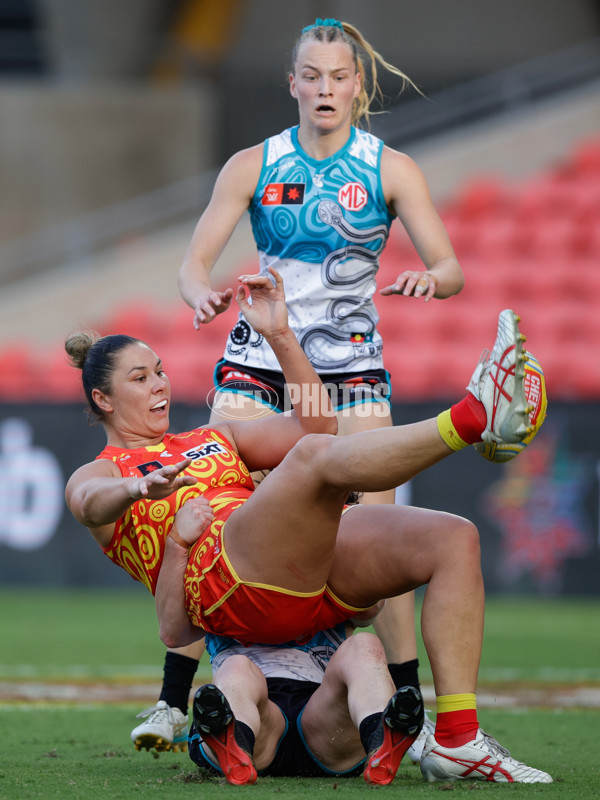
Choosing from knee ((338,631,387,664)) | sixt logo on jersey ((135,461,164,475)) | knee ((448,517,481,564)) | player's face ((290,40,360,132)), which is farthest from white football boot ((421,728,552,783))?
player's face ((290,40,360,132))

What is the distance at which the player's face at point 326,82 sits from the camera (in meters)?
3.89

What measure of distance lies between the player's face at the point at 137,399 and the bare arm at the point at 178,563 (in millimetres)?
344

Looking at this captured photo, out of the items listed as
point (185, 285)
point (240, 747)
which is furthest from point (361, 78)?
point (240, 747)

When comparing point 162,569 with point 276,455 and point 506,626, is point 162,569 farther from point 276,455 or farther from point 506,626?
point 506,626

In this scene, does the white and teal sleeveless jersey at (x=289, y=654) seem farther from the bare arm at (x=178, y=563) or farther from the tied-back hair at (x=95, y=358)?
the tied-back hair at (x=95, y=358)

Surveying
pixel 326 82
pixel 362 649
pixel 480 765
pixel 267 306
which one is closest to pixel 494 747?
pixel 480 765

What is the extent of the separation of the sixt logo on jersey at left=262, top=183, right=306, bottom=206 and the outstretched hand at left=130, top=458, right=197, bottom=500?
51.7 inches

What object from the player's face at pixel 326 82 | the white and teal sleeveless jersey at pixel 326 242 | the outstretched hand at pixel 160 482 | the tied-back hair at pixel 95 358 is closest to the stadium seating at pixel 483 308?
the white and teal sleeveless jersey at pixel 326 242

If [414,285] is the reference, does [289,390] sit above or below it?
below

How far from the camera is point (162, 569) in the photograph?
3246mm

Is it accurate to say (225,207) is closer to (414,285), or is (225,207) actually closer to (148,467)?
(414,285)

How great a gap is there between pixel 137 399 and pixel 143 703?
6.24 feet

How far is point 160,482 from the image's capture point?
294cm

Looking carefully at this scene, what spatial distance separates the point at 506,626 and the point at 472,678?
4.80 metres
